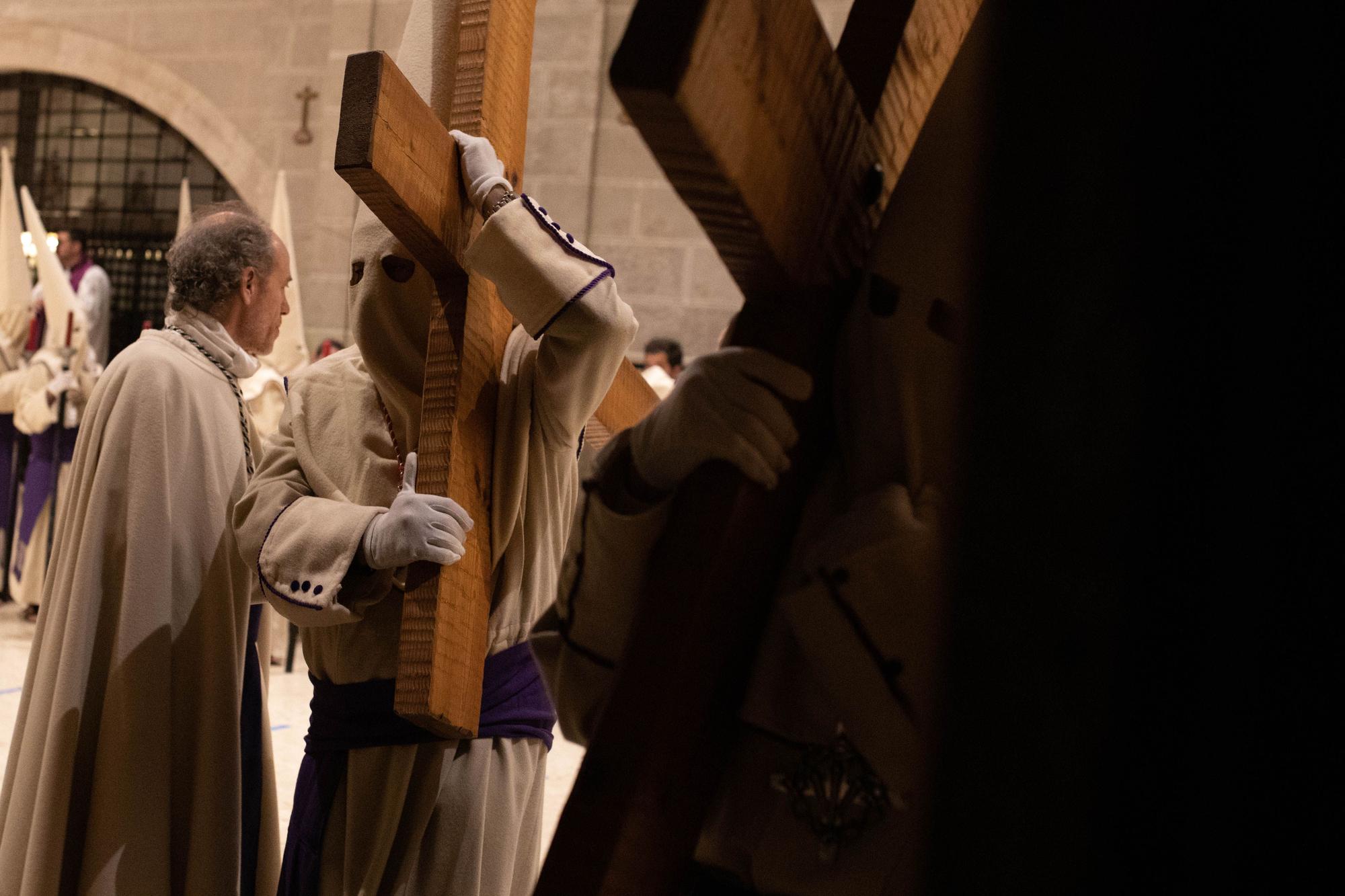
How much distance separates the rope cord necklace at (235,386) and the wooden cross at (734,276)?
2.03 metres

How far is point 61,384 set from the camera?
25.5 feet

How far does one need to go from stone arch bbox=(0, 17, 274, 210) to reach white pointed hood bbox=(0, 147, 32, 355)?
7.36 ft

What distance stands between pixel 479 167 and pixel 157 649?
53.5 inches

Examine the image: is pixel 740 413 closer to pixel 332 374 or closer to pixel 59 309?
pixel 332 374

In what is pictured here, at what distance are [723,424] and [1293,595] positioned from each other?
1.27ft

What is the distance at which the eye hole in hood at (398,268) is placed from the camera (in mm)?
1820

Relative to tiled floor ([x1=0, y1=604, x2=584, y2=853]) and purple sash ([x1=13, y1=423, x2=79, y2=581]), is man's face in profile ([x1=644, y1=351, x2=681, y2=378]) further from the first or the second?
purple sash ([x1=13, y1=423, x2=79, y2=581])

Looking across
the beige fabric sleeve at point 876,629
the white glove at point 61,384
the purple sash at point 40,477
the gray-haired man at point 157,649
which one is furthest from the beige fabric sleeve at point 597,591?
the purple sash at point 40,477

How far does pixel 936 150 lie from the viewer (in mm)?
875

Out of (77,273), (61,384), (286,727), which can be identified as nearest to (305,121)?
(77,273)

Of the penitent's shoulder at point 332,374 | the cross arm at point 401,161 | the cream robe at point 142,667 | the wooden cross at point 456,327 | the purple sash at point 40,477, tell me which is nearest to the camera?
the cross arm at point 401,161

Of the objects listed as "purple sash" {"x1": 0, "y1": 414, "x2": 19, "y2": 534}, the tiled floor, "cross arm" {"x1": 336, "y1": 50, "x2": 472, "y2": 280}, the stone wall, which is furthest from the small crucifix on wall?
"cross arm" {"x1": 336, "y1": 50, "x2": 472, "y2": 280}

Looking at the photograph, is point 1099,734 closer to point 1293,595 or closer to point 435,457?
point 1293,595

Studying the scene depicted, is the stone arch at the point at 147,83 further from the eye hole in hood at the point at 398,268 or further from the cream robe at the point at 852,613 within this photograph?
the cream robe at the point at 852,613
